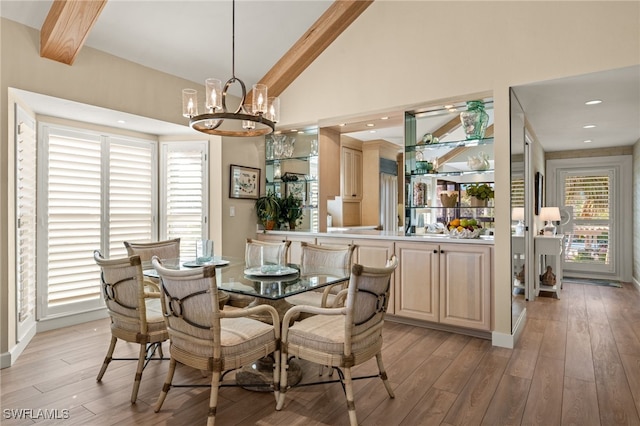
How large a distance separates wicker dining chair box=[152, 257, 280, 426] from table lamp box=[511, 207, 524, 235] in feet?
7.95

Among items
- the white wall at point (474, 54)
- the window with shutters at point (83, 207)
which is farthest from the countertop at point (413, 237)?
the window with shutters at point (83, 207)

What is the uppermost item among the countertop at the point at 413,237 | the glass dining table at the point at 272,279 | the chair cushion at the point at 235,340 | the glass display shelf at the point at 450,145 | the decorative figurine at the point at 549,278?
the glass display shelf at the point at 450,145

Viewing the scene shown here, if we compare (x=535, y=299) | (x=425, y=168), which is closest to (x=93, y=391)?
(x=425, y=168)

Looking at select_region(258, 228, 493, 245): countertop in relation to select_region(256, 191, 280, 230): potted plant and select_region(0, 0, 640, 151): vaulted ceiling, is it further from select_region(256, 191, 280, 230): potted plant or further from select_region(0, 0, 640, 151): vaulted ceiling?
select_region(0, 0, 640, 151): vaulted ceiling

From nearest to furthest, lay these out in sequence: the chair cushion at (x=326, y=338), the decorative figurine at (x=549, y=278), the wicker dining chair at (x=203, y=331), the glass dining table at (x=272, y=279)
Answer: the wicker dining chair at (x=203, y=331) < the chair cushion at (x=326, y=338) < the glass dining table at (x=272, y=279) < the decorative figurine at (x=549, y=278)

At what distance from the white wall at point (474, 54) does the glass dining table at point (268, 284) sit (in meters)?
1.78

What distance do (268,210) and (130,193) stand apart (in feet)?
5.40

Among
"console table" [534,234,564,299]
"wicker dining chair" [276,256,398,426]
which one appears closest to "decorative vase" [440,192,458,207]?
"wicker dining chair" [276,256,398,426]

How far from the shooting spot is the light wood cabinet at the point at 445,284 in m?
3.54

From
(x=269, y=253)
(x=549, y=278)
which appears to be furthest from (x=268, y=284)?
(x=549, y=278)

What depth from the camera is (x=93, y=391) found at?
8.32 ft

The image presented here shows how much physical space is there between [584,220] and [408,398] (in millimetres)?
6252

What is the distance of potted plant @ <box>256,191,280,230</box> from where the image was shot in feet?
16.5

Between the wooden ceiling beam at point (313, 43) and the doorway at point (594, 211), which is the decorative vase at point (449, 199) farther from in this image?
the doorway at point (594, 211)
